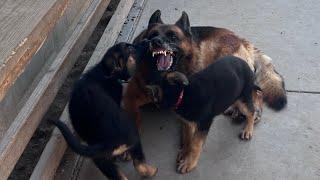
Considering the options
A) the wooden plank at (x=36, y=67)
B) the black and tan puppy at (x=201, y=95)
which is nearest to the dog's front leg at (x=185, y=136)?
the black and tan puppy at (x=201, y=95)

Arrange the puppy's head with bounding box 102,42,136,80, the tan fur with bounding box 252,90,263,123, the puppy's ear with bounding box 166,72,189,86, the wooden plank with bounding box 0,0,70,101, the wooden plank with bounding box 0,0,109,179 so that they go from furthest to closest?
the tan fur with bounding box 252,90,263,123 → the puppy's head with bounding box 102,42,136,80 → the puppy's ear with bounding box 166,72,189,86 → the wooden plank with bounding box 0,0,109,179 → the wooden plank with bounding box 0,0,70,101

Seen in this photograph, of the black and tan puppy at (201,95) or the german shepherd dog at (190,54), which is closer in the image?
the black and tan puppy at (201,95)

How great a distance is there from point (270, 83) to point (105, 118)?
1.65m

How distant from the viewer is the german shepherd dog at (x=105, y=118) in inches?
120

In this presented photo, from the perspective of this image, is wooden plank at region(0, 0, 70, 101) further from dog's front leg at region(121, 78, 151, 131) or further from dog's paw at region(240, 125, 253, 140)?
dog's paw at region(240, 125, 253, 140)

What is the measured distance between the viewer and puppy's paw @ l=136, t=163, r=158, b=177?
3420 millimetres

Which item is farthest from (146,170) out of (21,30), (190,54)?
(21,30)

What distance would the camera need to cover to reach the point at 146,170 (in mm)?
3453

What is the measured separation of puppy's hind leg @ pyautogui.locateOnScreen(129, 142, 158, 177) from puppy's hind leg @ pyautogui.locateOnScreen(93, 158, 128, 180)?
0.13 meters

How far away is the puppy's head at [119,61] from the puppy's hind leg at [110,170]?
579 millimetres

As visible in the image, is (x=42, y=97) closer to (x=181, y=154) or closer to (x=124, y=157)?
(x=124, y=157)

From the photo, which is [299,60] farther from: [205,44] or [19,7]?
[19,7]

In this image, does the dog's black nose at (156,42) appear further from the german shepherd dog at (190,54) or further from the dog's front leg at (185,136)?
the dog's front leg at (185,136)

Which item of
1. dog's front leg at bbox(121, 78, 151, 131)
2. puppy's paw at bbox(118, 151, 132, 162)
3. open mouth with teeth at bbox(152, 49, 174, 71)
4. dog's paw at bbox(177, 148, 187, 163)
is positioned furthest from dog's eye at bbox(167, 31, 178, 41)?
puppy's paw at bbox(118, 151, 132, 162)
